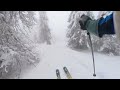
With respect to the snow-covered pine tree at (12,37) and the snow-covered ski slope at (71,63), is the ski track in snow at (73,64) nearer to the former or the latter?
the snow-covered ski slope at (71,63)

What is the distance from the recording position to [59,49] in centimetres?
1054

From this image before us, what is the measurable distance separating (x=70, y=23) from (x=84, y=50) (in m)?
1.42

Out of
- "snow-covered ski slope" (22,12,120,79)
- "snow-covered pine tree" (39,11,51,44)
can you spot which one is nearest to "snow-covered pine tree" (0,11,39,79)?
"snow-covered ski slope" (22,12,120,79)

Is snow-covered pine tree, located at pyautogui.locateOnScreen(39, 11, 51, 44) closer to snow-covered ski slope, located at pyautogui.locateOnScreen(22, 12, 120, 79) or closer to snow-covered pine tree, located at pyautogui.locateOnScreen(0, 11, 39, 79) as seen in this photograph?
snow-covered ski slope, located at pyautogui.locateOnScreen(22, 12, 120, 79)

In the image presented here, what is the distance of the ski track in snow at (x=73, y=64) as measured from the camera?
7410 millimetres

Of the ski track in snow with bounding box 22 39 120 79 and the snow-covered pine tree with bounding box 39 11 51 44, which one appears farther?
the snow-covered pine tree with bounding box 39 11 51 44

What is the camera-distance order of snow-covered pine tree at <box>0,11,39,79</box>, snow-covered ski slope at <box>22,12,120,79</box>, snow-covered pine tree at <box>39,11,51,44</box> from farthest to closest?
1. snow-covered pine tree at <box>39,11,51,44</box>
2. snow-covered ski slope at <box>22,12,120,79</box>
3. snow-covered pine tree at <box>0,11,39,79</box>

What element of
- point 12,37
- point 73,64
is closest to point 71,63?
point 73,64

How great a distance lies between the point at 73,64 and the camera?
8.52 meters

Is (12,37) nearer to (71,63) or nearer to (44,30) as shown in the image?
(71,63)

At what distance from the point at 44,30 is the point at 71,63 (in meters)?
3.69

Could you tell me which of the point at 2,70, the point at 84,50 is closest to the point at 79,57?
the point at 84,50

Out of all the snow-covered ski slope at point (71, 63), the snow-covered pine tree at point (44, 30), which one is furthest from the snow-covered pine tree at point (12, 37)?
the snow-covered pine tree at point (44, 30)

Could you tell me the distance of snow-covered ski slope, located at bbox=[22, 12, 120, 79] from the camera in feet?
24.1
